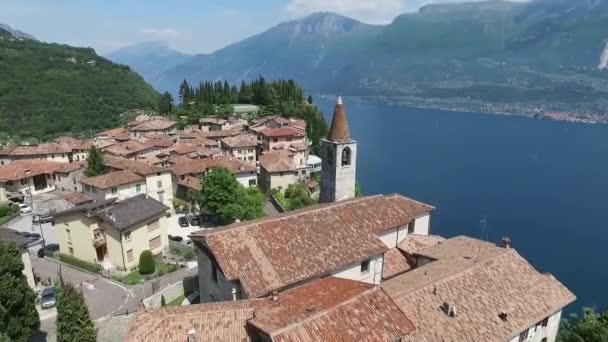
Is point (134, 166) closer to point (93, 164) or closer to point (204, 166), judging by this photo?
point (93, 164)

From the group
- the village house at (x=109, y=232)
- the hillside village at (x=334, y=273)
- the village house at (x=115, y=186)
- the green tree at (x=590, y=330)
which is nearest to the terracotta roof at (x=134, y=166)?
the village house at (x=115, y=186)

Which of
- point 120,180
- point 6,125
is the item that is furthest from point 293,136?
point 6,125

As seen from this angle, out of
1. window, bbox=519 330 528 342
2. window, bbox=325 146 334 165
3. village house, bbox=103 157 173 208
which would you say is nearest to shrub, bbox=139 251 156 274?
window, bbox=325 146 334 165

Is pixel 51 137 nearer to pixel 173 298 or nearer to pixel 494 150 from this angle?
pixel 173 298

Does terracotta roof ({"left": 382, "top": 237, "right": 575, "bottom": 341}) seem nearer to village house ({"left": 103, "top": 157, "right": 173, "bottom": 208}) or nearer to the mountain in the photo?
village house ({"left": 103, "top": 157, "right": 173, "bottom": 208})

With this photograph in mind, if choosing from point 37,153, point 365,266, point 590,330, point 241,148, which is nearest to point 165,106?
point 37,153

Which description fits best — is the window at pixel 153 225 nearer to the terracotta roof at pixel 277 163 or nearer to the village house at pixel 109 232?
the village house at pixel 109 232
